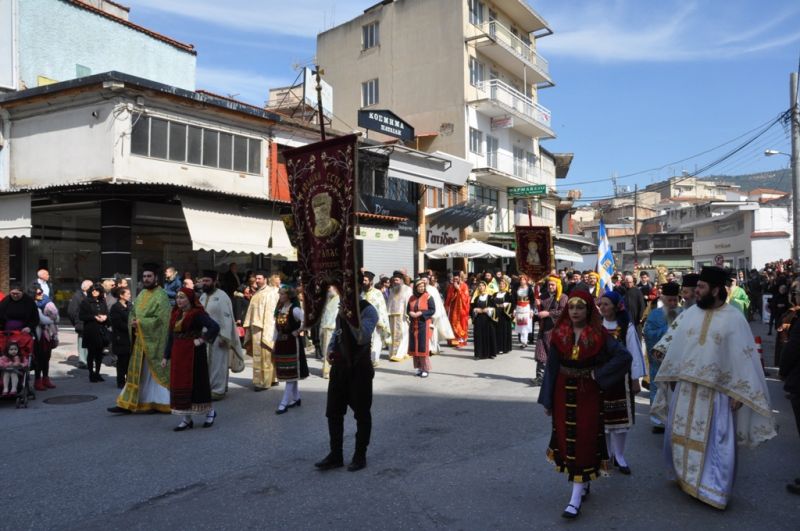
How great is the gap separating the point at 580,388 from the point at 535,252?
6.98 meters

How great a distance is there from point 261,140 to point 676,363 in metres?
16.4

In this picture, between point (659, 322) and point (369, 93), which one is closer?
point (659, 322)

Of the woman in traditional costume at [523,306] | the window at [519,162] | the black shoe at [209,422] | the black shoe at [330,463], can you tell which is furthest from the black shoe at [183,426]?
the window at [519,162]

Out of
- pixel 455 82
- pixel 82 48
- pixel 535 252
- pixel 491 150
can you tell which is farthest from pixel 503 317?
pixel 491 150

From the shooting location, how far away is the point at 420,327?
36.2ft

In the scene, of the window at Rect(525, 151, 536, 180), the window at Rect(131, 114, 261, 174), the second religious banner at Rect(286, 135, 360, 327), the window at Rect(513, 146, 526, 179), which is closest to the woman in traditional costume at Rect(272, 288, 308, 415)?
the second religious banner at Rect(286, 135, 360, 327)

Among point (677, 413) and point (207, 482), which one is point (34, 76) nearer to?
point (207, 482)

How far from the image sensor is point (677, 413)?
4.92 meters

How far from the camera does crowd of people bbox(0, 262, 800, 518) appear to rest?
4.60 m

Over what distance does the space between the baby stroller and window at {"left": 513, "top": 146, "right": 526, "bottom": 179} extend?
28.8 meters

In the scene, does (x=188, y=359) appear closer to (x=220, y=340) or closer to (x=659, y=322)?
(x=220, y=340)

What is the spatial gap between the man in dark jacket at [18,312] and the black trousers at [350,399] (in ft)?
17.3

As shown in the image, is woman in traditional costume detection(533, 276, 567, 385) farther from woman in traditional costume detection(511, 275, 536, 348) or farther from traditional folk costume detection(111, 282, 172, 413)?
traditional folk costume detection(111, 282, 172, 413)

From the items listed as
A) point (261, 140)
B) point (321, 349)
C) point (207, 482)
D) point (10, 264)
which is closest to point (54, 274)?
point (10, 264)
